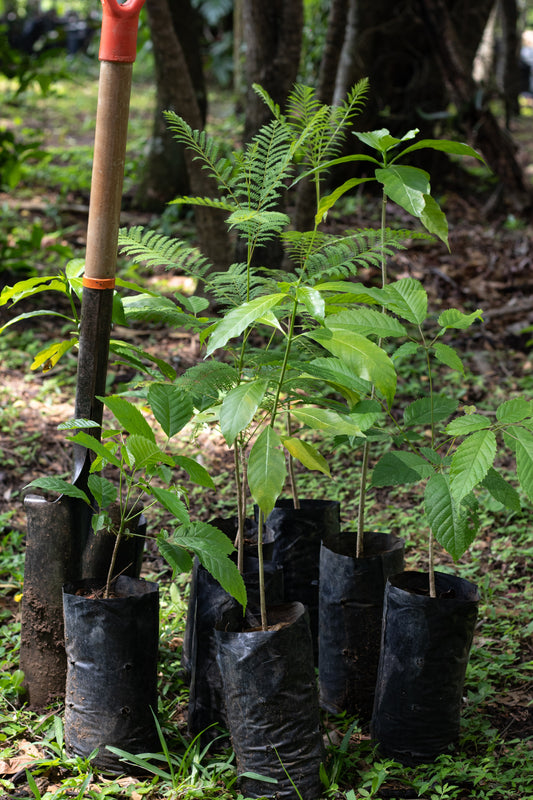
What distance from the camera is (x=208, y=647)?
5.82 feet

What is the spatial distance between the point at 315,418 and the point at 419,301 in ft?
1.19

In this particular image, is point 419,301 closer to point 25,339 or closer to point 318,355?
point 318,355

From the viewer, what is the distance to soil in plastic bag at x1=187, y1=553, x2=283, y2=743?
1736 millimetres

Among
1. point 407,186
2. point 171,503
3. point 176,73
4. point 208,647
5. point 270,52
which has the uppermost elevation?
point 270,52

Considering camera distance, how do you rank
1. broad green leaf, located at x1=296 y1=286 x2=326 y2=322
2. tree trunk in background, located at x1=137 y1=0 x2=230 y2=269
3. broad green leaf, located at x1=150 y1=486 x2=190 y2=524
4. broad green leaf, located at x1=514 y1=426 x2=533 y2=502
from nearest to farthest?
1. broad green leaf, located at x1=296 y1=286 x2=326 y2=322
2. broad green leaf, located at x1=514 y1=426 x2=533 y2=502
3. broad green leaf, located at x1=150 y1=486 x2=190 y2=524
4. tree trunk in background, located at x1=137 y1=0 x2=230 y2=269

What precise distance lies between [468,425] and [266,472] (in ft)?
1.26

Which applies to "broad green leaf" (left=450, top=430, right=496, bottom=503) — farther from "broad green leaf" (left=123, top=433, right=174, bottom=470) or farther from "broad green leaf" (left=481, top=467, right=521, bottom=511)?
"broad green leaf" (left=123, top=433, right=174, bottom=470)

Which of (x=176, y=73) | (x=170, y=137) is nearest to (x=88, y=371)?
(x=176, y=73)

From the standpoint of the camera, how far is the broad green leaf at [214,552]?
1.42 meters

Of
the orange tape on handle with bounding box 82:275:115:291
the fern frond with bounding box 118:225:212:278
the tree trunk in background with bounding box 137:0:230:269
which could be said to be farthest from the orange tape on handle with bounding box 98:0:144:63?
the tree trunk in background with bounding box 137:0:230:269

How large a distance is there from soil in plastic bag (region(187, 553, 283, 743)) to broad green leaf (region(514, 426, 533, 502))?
0.71 meters

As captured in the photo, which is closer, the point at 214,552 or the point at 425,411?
the point at 214,552

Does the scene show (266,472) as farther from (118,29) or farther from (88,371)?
(118,29)

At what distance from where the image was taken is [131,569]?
1790mm
